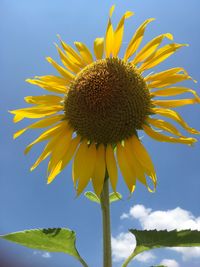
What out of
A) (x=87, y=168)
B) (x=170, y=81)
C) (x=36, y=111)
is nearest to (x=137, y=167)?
(x=87, y=168)

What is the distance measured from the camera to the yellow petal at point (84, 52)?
12.4ft

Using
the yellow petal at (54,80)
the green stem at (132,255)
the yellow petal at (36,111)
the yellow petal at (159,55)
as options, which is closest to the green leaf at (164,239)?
the green stem at (132,255)

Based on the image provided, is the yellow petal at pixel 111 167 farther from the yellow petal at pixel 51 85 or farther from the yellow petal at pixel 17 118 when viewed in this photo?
the yellow petal at pixel 17 118

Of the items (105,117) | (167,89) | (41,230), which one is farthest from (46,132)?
(167,89)

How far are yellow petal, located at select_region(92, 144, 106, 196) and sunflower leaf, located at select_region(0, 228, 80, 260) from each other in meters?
0.41

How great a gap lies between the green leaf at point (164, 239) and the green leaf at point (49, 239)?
19.7 inches

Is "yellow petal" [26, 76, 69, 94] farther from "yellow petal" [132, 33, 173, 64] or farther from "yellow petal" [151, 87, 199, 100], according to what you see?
"yellow petal" [151, 87, 199, 100]

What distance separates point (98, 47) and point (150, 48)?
504mm

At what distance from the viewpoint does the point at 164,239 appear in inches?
110

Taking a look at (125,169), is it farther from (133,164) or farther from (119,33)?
(119,33)

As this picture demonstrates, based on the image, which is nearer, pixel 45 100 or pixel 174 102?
pixel 174 102

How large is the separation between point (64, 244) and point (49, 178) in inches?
25.5

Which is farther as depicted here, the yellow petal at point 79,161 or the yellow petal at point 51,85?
the yellow petal at point 51,85

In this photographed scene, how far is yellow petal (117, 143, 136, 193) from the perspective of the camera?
309 cm
